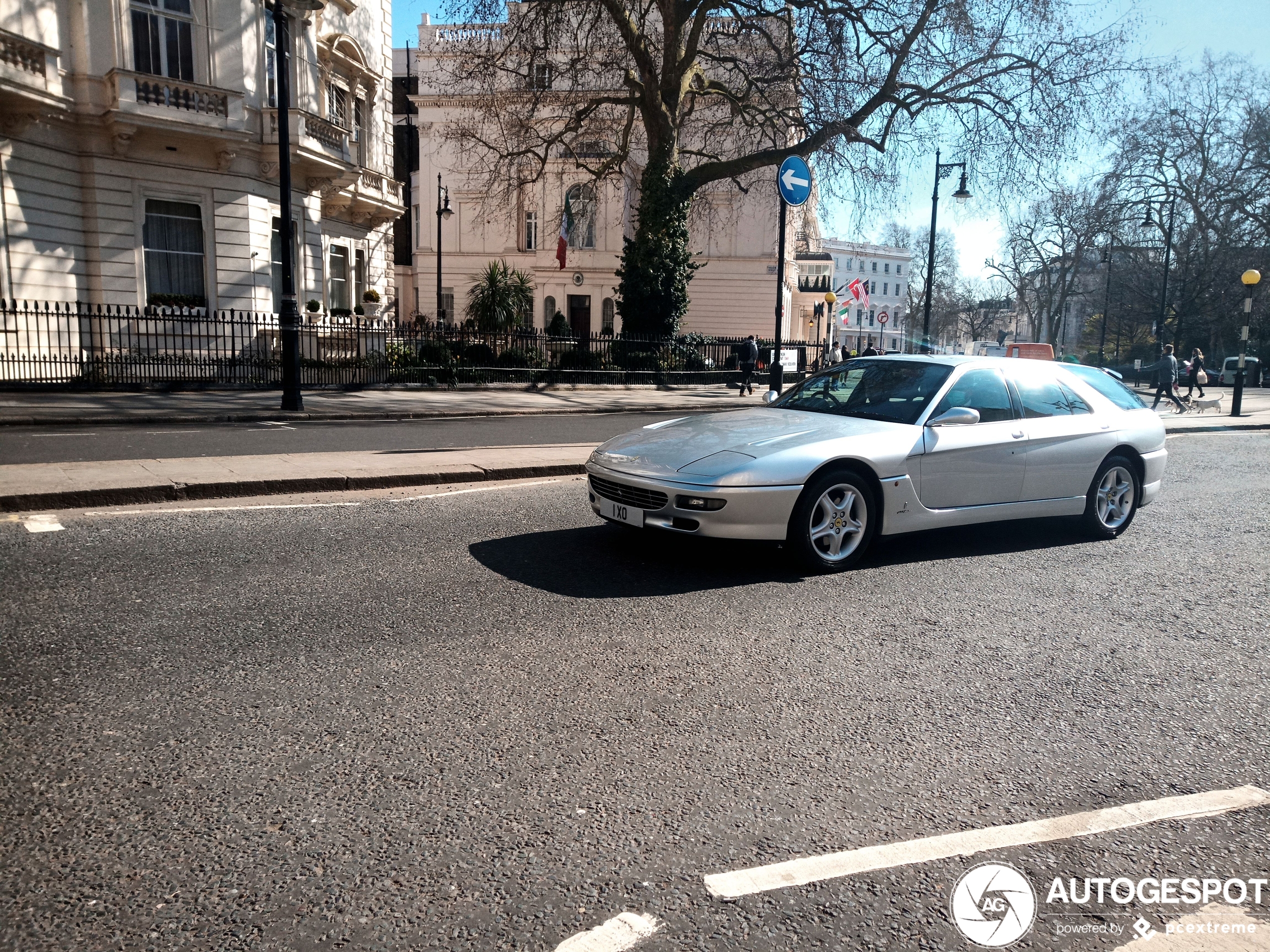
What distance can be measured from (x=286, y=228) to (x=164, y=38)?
33.1 feet

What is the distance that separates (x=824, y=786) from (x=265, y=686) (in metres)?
2.34

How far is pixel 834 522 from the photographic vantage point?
231 inches

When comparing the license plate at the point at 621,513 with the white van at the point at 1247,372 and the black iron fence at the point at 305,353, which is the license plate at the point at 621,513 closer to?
the black iron fence at the point at 305,353

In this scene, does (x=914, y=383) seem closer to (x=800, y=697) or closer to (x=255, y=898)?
(x=800, y=697)

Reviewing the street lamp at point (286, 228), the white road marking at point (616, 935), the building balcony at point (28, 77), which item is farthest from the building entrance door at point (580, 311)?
the white road marking at point (616, 935)

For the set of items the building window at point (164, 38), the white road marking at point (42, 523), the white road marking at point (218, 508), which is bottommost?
the white road marking at point (218, 508)

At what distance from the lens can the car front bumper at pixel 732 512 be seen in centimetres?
547

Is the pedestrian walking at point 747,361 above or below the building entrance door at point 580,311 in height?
below

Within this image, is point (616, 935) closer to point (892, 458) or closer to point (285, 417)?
point (892, 458)

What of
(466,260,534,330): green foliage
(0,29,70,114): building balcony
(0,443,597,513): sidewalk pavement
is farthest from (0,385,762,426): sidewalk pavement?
(0,29,70,114): building balcony

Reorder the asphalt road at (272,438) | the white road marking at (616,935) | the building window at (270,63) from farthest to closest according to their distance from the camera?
the building window at (270,63)
the asphalt road at (272,438)
the white road marking at (616,935)

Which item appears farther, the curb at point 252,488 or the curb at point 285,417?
the curb at point 285,417

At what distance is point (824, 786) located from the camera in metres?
3.07

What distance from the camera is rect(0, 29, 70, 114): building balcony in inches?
703
